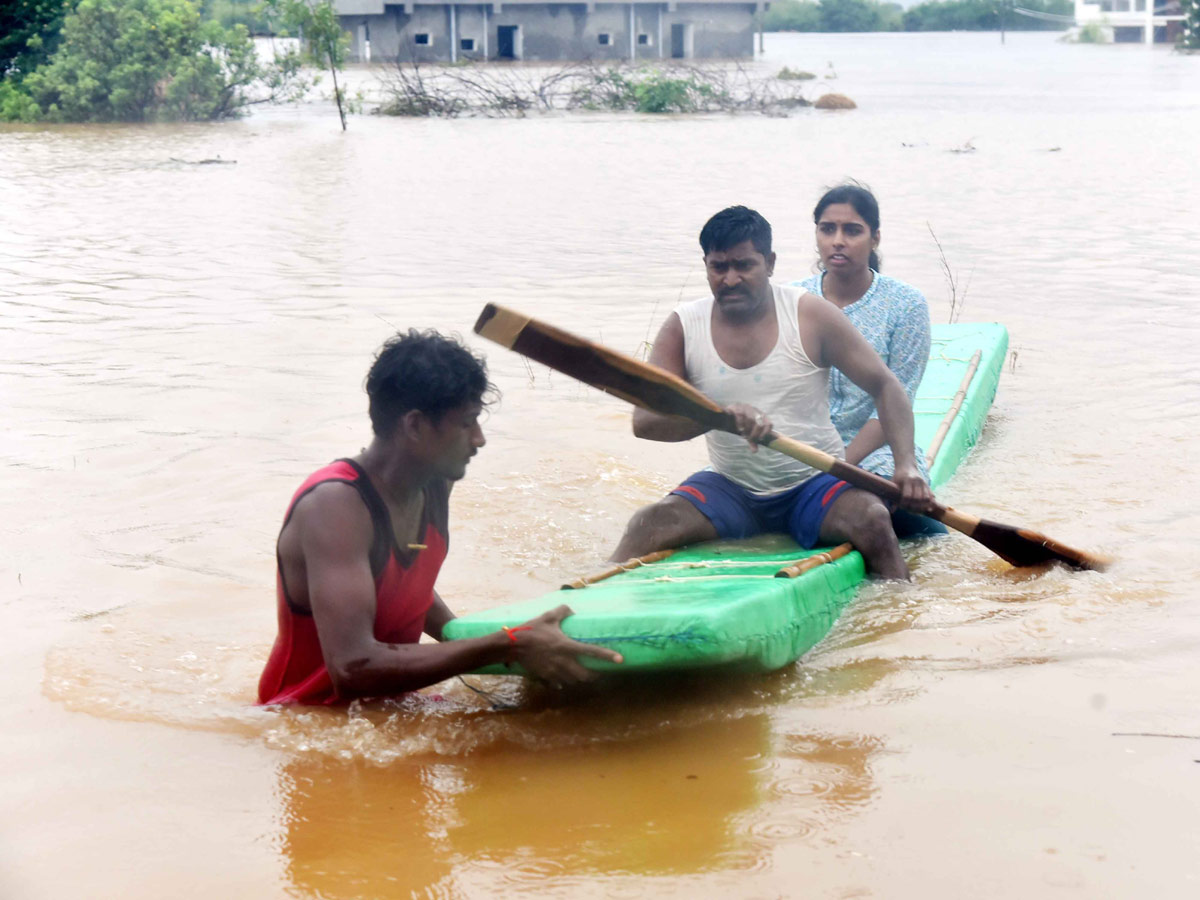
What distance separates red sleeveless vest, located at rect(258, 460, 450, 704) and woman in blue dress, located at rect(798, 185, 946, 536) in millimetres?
2068

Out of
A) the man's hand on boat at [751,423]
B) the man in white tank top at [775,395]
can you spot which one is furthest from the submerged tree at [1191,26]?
the man's hand on boat at [751,423]

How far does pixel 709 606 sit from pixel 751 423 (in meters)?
0.91

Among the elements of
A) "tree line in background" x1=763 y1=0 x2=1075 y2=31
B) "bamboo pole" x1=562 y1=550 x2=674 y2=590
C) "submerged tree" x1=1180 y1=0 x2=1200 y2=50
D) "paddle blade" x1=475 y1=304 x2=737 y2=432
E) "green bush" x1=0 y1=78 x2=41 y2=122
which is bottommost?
"bamboo pole" x1=562 y1=550 x2=674 y2=590

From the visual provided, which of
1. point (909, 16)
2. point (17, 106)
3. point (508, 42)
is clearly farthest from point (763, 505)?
point (909, 16)

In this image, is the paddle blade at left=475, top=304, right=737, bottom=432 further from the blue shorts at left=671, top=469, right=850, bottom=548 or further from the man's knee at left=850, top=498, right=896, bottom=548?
the man's knee at left=850, top=498, right=896, bottom=548

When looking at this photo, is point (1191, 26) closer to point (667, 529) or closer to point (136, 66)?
point (136, 66)

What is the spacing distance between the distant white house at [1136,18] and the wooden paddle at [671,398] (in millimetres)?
56032

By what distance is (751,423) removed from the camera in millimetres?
3818

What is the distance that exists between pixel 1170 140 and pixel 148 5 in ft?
60.9

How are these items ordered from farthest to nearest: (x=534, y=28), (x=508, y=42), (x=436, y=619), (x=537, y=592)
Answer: (x=508, y=42), (x=534, y=28), (x=537, y=592), (x=436, y=619)

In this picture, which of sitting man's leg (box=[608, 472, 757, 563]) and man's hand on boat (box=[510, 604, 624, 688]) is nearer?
man's hand on boat (box=[510, 604, 624, 688])

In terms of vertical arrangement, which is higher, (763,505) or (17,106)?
(17,106)

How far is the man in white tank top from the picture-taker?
3.98m

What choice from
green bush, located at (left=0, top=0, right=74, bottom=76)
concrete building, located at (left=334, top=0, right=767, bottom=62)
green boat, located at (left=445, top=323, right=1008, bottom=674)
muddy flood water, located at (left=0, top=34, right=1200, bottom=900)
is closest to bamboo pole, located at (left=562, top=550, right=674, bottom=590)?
green boat, located at (left=445, top=323, right=1008, bottom=674)
